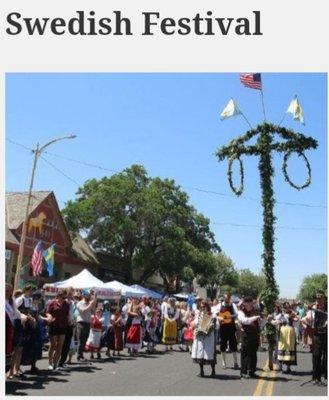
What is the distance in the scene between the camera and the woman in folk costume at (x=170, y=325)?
64.1 ft

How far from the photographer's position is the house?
118 feet

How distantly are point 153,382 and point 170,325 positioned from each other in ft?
28.4

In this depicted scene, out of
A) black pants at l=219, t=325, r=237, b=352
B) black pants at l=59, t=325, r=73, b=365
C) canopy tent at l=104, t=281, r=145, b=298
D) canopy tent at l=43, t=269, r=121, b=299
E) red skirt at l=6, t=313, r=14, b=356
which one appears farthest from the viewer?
canopy tent at l=104, t=281, r=145, b=298

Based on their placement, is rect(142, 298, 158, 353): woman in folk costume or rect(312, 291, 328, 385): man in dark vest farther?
rect(142, 298, 158, 353): woman in folk costume

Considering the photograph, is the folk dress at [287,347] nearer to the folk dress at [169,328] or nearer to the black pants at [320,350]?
the black pants at [320,350]

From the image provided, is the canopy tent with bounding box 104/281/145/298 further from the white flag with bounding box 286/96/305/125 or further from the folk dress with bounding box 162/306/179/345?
the white flag with bounding box 286/96/305/125

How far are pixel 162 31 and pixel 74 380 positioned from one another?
276 inches

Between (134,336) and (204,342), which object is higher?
(204,342)

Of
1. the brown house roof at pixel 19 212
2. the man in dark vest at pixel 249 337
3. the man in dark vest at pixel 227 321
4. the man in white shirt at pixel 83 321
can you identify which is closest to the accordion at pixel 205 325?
the man in dark vest at pixel 249 337

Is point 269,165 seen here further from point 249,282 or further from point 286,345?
point 249,282

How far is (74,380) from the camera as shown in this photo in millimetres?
11227

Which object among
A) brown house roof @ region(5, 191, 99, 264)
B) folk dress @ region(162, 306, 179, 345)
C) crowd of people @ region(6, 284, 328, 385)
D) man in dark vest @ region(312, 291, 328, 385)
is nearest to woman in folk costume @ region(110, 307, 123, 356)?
crowd of people @ region(6, 284, 328, 385)

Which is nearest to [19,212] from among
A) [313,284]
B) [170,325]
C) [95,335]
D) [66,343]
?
[170,325]

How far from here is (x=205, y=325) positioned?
12586 mm
